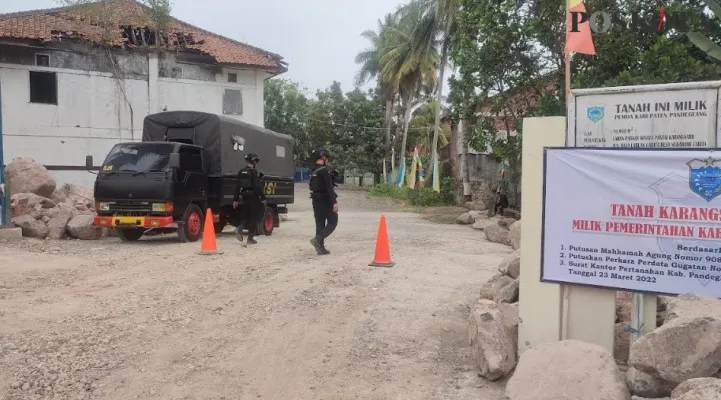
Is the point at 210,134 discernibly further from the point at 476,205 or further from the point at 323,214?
the point at 476,205

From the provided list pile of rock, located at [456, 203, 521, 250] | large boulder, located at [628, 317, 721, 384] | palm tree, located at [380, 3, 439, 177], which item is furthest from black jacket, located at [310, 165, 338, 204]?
palm tree, located at [380, 3, 439, 177]

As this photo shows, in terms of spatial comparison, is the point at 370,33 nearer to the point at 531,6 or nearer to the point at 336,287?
the point at 531,6

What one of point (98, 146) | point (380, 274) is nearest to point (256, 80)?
point (98, 146)

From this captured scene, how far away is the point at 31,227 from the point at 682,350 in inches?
526

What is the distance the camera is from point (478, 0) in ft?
55.6

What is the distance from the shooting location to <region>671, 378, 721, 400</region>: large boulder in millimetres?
3172

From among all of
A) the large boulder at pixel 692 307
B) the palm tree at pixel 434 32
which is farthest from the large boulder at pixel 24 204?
the palm tree at pixel 434 32

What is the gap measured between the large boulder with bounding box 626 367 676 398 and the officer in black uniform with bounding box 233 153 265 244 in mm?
9299

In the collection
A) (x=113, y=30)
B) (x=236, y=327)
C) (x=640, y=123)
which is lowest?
(x=236, y=327)

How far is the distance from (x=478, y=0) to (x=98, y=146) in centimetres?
1604

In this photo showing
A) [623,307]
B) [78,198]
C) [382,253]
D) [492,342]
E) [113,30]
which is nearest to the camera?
[492,342]

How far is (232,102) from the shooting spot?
27.3m

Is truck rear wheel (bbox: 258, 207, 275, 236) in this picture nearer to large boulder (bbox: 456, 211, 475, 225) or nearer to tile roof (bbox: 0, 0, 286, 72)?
large boulder (bbox: 456, 211, 475, 225)
